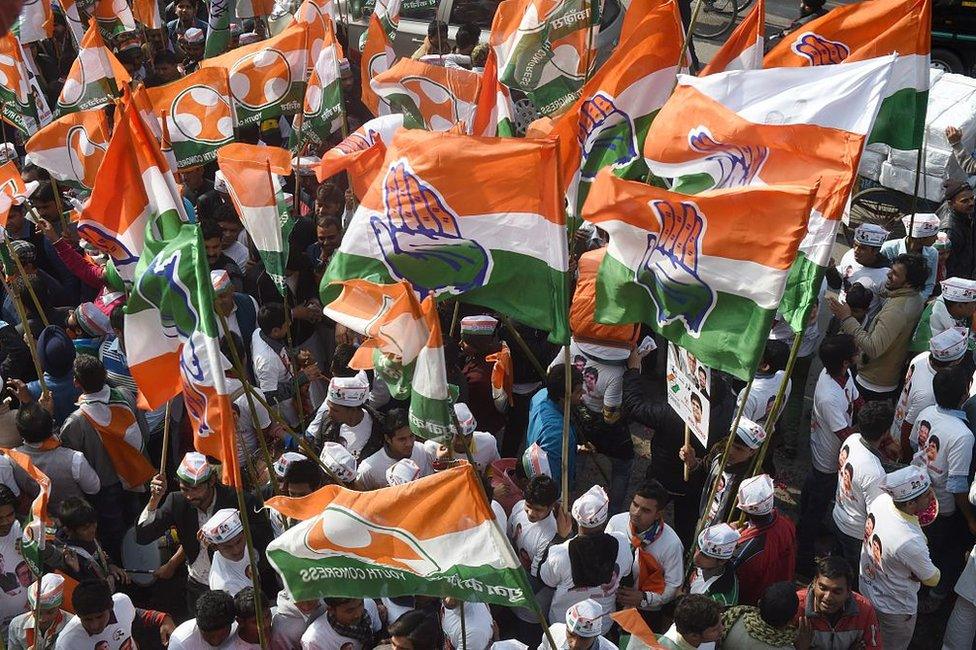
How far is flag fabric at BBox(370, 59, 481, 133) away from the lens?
9156 mm

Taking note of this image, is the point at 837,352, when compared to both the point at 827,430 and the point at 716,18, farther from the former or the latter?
the point at 716,18

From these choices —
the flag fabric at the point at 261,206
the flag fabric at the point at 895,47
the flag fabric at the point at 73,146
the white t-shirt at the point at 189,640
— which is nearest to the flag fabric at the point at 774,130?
the flag fabric at the point at 895,47

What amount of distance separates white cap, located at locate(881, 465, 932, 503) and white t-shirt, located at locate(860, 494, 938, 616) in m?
0.16

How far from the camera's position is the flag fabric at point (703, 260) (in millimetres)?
5668

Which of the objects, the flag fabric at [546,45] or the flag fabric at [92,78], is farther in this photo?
the flag fabric at [92,78]

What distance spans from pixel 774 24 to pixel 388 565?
13.5m

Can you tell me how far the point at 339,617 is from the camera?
5.89 meters

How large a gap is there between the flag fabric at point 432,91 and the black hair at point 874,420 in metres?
3.78

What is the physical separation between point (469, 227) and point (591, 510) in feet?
5.13

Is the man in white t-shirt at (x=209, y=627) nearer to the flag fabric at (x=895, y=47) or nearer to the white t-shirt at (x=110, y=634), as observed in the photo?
the white t-shirt at (x=110, y=634)

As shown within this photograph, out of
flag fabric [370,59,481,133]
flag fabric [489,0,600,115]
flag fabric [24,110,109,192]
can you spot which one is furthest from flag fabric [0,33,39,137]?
flag fabric [489,0,600,115]

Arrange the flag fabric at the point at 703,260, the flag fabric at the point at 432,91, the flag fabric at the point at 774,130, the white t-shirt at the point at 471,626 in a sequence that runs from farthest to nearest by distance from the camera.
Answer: the flag fabric at the point at 432,91 → the flag fabric at the point at 774,130 → the white t-shirt at the point at 471,626 → the flag fabric at the point at 703,260

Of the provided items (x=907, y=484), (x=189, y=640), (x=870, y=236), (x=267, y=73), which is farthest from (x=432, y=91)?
(x=189, y=640)

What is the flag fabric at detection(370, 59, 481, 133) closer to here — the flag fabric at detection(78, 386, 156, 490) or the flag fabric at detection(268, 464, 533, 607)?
the flag fabric at detection(78, 386, 156, 490)
